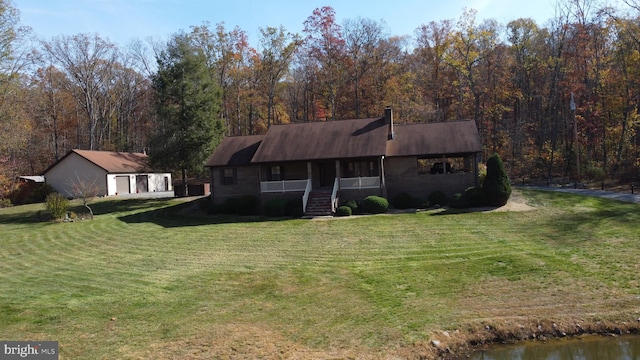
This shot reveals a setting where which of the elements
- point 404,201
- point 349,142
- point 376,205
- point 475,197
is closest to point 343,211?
point 376,205

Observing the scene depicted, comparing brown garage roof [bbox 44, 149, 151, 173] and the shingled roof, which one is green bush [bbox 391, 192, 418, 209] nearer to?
the shingled roof

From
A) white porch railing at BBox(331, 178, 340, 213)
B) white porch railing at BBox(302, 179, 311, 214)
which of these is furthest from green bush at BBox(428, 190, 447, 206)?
white porch railing at BBox(302, 179, 311, 214)

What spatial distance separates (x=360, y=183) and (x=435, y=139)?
5.90 m

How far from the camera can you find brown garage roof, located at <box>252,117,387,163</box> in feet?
92.6

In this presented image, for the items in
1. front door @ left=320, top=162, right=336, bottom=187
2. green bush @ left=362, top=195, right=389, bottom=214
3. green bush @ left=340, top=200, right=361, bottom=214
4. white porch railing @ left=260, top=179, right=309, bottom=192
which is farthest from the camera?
front door @ left=320, top=162, right=336, bottom=187

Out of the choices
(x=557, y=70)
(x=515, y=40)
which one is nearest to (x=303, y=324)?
(x=557, y=70)

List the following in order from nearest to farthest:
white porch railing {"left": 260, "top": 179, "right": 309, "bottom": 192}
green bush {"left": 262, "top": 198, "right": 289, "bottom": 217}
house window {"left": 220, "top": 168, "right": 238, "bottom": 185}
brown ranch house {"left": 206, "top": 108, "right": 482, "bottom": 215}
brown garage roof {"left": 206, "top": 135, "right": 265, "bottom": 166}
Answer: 1. green bush {"left": 262, "top": 198, "right": 289, "bottom": 217}
2. brown ranch house {"left": 206, "top": 108, "right": 482, "bottom": 215}
3. white porch railing {"left": 260, "top": 179, "right": 309, "bottom": 192}
4. brown garage roof {"left": 206, "top": 135, "right": 265, "bottom": 166}
5. house window {"left": 220, "top": 168, "right": 238, "bottom": 185}

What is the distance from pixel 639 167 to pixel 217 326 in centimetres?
3491

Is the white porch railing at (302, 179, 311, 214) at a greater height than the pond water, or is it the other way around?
the white porch railing at (302, 179, 311, 214)

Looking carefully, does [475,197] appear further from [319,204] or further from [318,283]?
[318,283]

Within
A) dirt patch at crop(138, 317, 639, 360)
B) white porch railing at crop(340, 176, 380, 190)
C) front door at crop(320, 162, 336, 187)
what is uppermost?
front door at crop(320, 162, 336, 187)

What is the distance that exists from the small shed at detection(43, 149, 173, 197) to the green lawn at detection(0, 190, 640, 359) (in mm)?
21076

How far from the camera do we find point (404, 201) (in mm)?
26766

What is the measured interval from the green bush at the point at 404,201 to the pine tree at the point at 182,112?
719 inches
